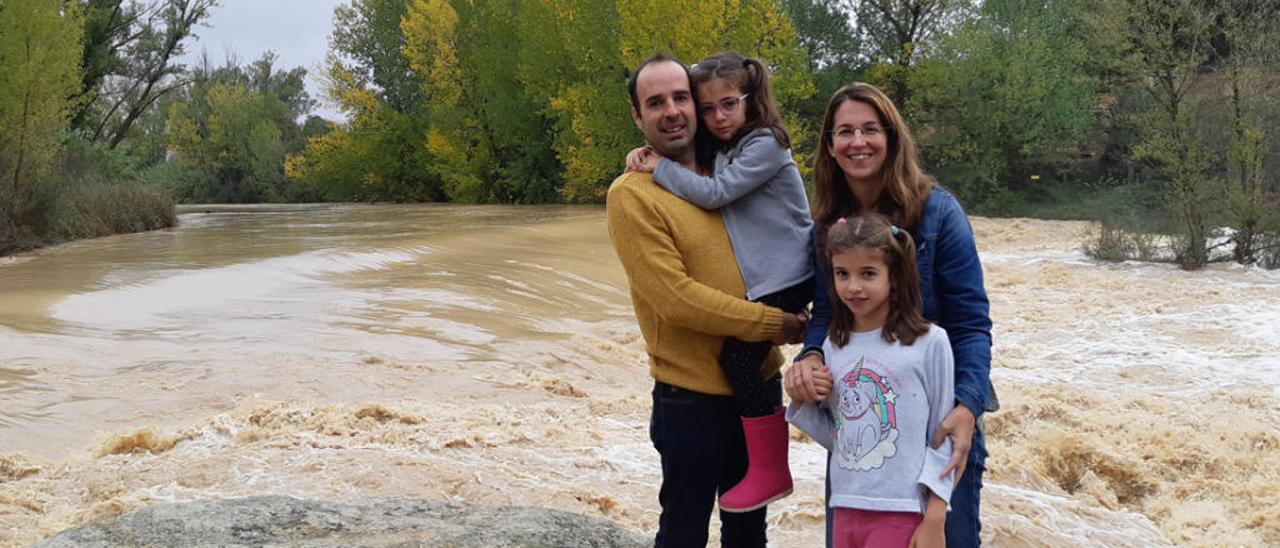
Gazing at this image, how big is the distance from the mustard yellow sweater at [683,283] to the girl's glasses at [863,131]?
39cm

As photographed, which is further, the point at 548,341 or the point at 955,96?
the point at 955,96

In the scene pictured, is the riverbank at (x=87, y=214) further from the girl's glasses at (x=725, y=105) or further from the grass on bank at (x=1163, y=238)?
the grass on bank at (x=1163, y=238)

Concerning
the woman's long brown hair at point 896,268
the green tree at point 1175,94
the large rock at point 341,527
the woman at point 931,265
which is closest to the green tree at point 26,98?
the large rock at point 341,527

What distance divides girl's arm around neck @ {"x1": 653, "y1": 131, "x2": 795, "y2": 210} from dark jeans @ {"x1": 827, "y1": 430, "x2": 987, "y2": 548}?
820 millimetres

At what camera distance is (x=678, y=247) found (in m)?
2.64

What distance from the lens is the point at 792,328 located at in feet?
8.60

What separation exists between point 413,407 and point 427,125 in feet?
99.6

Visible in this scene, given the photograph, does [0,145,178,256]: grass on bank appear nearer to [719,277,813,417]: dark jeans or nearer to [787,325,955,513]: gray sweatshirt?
[719,277,813,417]: dark jeans

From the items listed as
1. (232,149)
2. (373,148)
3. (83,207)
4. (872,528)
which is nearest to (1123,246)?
(872,528)

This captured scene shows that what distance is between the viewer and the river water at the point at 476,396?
539cm

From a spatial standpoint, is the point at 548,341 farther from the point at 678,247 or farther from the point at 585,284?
the point at 678,247

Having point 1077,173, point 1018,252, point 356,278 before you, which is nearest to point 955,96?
point 1077,173

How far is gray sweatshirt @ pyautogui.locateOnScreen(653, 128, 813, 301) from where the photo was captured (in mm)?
2621

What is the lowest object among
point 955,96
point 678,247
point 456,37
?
point 678,247
